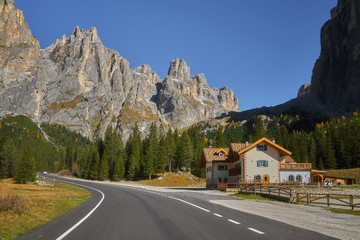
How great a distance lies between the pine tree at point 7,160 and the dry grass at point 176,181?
38.3 meters

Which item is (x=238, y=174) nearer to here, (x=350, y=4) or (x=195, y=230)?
(x=195, y=230)

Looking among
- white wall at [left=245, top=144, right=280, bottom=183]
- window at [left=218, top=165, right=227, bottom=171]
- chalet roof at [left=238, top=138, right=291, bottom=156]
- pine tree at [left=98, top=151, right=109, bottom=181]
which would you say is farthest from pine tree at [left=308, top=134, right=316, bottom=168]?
pine tree at [left=98, top=151, right=109, bottom=181]

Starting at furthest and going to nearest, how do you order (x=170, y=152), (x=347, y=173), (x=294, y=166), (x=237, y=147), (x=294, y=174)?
(x=170, y=152), (x=347, y=173), (x=237, y=147), (x=294, y=166), (x=294, y=174)

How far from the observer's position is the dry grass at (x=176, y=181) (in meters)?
75.7

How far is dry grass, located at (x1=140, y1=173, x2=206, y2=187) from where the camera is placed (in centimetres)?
7571

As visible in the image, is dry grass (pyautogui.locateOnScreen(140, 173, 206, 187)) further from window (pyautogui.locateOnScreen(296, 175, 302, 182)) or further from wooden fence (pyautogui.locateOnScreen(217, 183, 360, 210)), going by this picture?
window (pyautogui.locateOnScreen(296, 175, 302, 182))

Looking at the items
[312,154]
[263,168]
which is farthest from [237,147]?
[312,154]

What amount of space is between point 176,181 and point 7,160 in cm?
4788

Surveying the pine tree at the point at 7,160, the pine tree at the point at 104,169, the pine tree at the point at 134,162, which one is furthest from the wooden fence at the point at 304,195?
the pine tree at the point at 7,160

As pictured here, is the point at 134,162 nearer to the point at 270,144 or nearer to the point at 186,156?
the point at 186,156

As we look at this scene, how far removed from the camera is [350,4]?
19412 centimetres

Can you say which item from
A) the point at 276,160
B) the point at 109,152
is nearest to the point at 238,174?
the point at 276,160

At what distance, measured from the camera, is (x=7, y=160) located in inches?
3130

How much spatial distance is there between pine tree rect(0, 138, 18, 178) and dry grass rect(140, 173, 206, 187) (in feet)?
126
